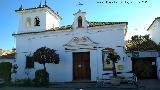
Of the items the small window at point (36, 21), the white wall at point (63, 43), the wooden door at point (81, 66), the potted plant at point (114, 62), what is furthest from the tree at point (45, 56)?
the small window at point (36, 21)

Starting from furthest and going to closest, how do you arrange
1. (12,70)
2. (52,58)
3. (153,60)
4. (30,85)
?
1. (12,70)
2. (153,60)
3. (52,58)
4. (30,85)

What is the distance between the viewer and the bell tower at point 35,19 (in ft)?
93.0

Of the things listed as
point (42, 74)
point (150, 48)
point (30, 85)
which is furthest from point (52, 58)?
point (150, 48)

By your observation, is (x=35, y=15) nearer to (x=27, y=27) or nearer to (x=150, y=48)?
(x=27, y=27)

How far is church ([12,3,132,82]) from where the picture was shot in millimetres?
24344

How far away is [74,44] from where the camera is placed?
25531 millimetres

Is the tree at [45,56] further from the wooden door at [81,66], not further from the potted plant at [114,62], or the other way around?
the potted plant at [114,62]

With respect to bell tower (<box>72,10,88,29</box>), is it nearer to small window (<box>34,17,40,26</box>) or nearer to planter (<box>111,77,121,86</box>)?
small window (<box>34,17,40,26</box>)

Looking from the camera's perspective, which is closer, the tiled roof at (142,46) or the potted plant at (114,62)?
the potted plant at (114,62)

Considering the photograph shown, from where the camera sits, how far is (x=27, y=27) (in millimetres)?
28875

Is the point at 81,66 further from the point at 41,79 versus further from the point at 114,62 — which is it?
the point at 41,79

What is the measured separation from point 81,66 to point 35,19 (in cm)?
783

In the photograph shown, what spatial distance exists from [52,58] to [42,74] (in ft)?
5.59

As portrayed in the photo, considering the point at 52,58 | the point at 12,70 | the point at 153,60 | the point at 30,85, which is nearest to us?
the point at 30,85
